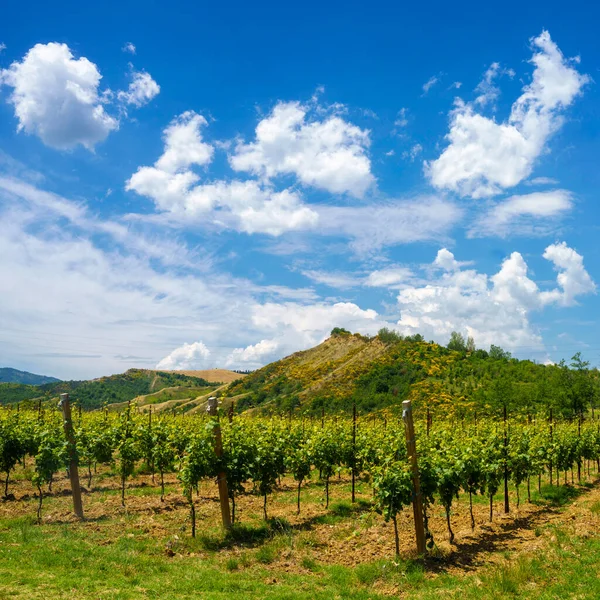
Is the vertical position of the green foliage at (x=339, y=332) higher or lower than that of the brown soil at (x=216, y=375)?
higher

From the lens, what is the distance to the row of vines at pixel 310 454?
1095cm

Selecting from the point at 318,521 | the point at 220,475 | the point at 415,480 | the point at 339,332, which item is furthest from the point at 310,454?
the point at 339,332

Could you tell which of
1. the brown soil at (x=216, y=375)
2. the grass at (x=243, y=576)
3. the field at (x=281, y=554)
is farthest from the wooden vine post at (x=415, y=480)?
the brown soil at (x=216, y=375)

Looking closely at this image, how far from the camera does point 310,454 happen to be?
1494cm

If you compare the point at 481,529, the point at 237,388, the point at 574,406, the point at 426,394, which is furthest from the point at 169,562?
the point at 237,388

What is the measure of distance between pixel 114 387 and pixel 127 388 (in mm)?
5399

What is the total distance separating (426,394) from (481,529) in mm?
43271

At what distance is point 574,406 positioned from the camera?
50.8 meters

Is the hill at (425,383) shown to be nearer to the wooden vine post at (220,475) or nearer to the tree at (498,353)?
the tree at (498,353)

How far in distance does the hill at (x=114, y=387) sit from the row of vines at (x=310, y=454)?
110m

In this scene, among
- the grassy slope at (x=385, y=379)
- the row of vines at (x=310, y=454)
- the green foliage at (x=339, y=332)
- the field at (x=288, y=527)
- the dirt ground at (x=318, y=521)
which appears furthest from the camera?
the green foliage at (x=339, y=332)

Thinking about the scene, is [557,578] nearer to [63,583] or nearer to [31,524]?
[63,583]

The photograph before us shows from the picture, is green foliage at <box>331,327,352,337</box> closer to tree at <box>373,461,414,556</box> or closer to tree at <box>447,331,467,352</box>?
tree at <box>447,331,467,352</box>

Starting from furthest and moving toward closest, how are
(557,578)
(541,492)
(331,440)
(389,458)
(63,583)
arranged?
(541,492), (331,440), (389,458), (557,578), (63,583)
